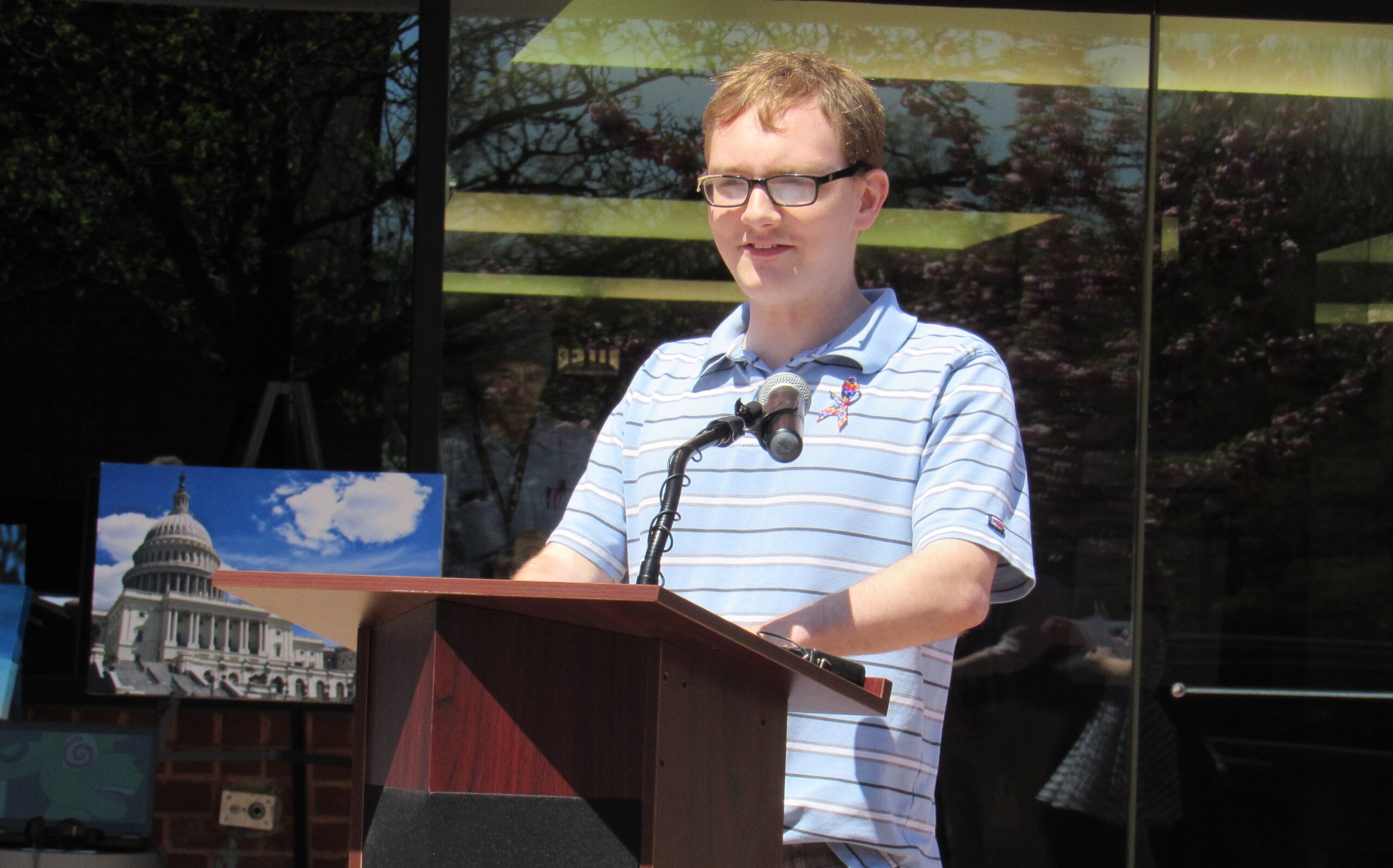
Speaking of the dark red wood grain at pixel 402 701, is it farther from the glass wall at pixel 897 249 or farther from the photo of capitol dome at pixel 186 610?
the glass wall at pixel 897 249

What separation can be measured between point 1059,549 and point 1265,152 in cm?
141

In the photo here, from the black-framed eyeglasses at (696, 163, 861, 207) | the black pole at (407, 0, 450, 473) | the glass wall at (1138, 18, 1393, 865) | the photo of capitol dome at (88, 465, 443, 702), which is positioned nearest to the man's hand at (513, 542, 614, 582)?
the black-framed eyeglasses at (696, 163, 861, 207)

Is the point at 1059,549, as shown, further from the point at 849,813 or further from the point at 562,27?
the point at 849,813

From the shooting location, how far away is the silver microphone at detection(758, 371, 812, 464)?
134 cm

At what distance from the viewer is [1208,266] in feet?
14.0

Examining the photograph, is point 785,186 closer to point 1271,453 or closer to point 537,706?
point 537,706

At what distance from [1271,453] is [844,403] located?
3004 mm

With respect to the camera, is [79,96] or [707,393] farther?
[79,96]

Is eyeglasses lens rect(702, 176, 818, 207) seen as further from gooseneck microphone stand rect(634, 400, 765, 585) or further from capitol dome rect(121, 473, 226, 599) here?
capitol dome rect(121, 473, 226, 599)

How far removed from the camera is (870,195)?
5.75ft

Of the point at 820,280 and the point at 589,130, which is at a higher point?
the point at 589,130

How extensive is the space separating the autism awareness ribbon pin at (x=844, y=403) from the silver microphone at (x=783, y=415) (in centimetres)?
29

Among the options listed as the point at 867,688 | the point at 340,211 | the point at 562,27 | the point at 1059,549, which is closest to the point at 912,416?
the point at 867,688

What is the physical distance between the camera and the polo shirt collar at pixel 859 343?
1.73 m
